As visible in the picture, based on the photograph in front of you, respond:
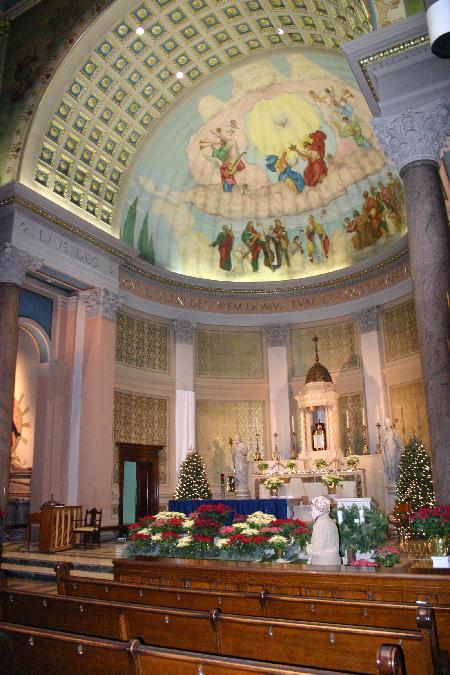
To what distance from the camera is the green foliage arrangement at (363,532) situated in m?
8.55

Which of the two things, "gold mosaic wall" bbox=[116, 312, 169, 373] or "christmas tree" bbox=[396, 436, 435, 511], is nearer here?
"christmas tree" bbox=[396, 436, 435, 511]

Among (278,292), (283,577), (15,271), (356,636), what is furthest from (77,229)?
(356,636)

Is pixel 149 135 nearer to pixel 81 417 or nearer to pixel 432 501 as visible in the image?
pixel 81 417

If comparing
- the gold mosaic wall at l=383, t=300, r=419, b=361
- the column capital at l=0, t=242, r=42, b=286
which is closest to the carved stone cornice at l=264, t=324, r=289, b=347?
the gold mosaic wall at l=383, t=300, r=419, b=361

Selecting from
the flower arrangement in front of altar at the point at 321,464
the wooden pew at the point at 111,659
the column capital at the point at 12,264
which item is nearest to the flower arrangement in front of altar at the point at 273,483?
the flower arrangement in front of altar at the point at 321,464

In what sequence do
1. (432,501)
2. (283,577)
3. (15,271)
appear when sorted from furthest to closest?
(15,271), (432,501), (283,577)

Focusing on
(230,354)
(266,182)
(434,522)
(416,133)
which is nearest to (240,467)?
(230,354)

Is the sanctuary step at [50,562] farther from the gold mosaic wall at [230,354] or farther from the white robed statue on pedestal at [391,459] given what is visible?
the gold mosaic wall at [230,354]

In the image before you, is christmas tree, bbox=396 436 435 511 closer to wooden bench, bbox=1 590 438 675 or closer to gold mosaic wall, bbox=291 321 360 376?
gold mosaic wall, bbox=291 321 360 376

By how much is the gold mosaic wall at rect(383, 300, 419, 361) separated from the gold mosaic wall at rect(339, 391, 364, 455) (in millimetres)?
2162

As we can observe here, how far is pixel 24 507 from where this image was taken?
21.1 m

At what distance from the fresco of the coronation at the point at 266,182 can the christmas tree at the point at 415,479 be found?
987cm

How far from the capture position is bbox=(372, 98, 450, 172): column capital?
10.7m

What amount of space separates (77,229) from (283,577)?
48.8 feet
